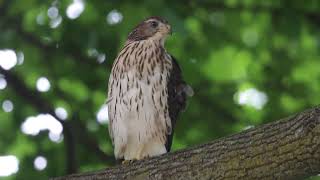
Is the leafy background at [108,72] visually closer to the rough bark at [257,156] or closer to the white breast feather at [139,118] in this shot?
the white breast feather at [139,118]

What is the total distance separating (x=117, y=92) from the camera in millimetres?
5699

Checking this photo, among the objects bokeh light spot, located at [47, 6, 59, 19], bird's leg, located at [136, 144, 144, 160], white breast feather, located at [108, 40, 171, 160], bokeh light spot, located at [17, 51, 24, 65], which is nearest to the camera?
white breast feather, located at [108, 40, 171, 160]

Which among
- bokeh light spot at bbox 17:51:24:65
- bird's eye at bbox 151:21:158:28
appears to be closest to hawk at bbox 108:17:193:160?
bird's eye at bbox 151:21:158:28

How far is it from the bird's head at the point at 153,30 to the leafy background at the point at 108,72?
2.65ft

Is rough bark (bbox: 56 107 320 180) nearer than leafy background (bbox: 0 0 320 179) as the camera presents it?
Yes

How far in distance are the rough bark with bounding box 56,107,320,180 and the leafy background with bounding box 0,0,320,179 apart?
9.18ft

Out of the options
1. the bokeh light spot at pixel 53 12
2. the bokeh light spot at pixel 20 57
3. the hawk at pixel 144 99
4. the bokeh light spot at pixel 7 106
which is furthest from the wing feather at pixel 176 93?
the bokeh light spot at pixel 7 106

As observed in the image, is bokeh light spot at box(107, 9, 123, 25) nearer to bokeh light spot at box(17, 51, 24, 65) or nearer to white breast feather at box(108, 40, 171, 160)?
bokeh light spot at box(17, 51, 24, 65)

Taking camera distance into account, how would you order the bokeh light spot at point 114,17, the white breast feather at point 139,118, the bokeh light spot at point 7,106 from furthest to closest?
the bokeh light spot at point 7,106 → the bokeh light spot at point 114,17 → the white breast feather at point 139,118

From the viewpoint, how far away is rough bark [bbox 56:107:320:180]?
3.97 metres

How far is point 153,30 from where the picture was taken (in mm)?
6109

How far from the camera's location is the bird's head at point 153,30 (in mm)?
6053

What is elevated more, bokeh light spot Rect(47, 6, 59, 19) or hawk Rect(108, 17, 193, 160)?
bokeh light spot Rect(47, 6, 59, 19)

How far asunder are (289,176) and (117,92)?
197 cm
